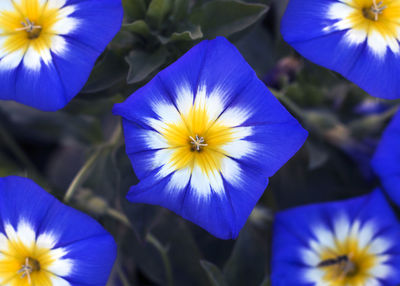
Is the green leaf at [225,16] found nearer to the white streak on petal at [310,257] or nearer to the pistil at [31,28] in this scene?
the pistil at [31,28]

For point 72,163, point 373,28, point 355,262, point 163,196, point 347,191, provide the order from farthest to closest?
point 72,163 < point 347,191 < point 355,262 < point 373,28 < point 163,196

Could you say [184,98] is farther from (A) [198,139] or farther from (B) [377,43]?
(B) [377,43]

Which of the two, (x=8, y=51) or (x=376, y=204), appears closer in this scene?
(x=8, y=51)

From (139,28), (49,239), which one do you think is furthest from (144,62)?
(49,239)

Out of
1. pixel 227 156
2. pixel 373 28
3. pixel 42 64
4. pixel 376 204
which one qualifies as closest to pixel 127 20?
pixel 42 64

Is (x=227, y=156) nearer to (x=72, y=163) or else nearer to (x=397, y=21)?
(x=397, y=21)

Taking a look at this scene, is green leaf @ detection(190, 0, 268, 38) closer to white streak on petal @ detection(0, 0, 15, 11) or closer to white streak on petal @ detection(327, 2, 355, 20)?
white streak on petal @ detection(327, 2, 355, 20)

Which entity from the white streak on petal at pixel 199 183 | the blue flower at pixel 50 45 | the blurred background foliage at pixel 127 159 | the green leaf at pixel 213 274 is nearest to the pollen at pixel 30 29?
the blue flower at pixel 50 45
